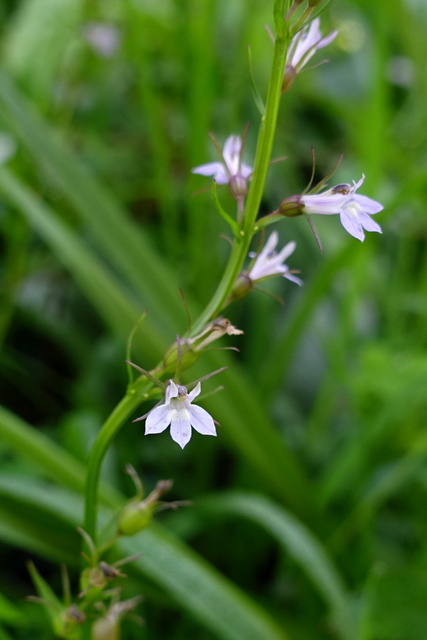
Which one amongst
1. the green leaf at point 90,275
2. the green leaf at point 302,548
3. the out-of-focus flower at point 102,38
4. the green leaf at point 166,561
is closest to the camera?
the green leaf at point 166,561

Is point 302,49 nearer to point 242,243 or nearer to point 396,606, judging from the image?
point 242,243

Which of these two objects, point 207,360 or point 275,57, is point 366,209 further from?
point 207,360

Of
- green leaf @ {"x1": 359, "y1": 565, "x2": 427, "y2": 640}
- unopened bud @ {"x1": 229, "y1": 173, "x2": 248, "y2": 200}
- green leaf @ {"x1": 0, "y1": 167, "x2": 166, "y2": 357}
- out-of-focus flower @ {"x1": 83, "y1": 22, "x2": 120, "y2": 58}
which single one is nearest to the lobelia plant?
unopened bud @ {"x1": 229, "y1": 173, "x2": 248, "y2": 200}

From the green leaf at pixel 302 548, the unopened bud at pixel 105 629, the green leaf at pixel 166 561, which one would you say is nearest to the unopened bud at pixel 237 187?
the unopened bud at pixel 105 629

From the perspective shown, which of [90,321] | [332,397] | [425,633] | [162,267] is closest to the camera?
[425,633]

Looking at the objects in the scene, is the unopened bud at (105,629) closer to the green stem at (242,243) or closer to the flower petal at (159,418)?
the green stem at (242,243)

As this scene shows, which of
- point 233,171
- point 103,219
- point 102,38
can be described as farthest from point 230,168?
point 102,38

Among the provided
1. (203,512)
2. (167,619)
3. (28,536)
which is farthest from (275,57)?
(167,619)
